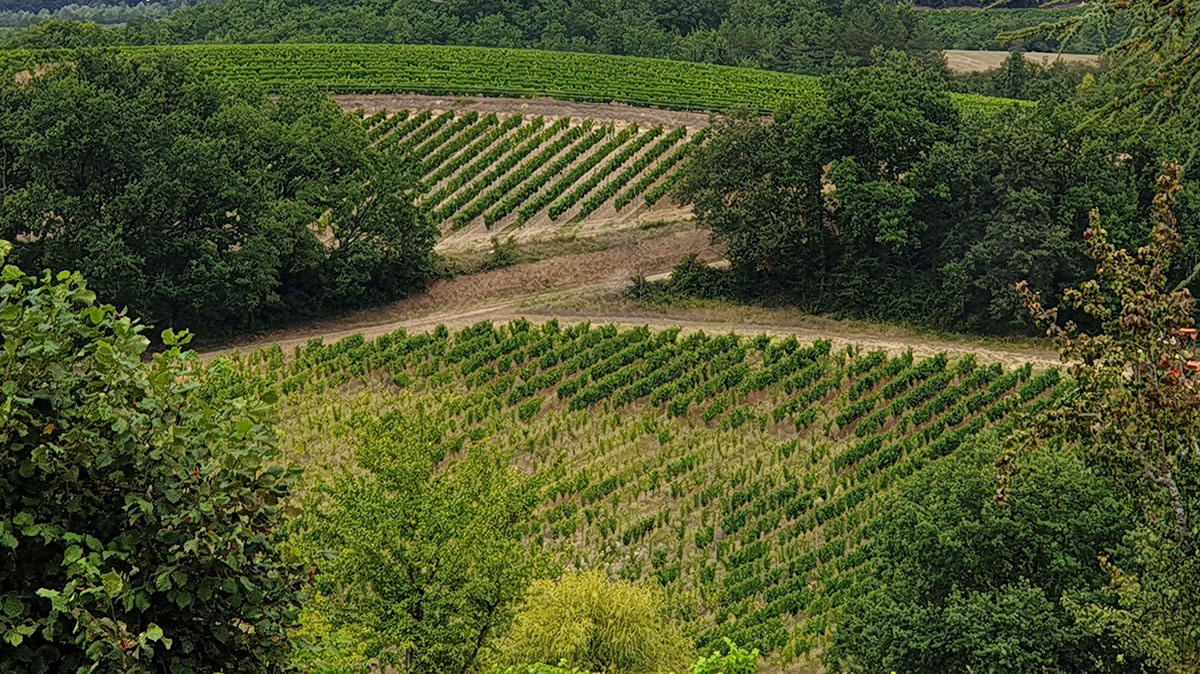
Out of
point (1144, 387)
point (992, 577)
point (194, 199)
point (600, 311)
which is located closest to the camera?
point (1144, 387)

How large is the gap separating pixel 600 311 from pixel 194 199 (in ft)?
42.1

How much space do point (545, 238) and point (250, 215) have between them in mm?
11266

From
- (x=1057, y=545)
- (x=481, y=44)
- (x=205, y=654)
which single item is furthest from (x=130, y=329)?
(x=481, y=44)

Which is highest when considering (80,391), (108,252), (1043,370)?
(80,391)

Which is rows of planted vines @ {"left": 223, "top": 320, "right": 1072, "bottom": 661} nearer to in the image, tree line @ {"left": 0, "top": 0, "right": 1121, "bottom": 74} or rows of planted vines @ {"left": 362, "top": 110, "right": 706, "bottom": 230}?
rows of planted vines @ {"left": 362, "top": 110, "right": 706, "bottom": 230}

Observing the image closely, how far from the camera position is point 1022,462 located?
74.8ft

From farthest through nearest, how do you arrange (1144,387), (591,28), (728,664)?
(591,28) → (728,664) → (1144,387)

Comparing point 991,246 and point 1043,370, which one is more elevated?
point 991,246

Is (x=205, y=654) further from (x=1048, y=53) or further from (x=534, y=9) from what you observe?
(x=1048, y=53)

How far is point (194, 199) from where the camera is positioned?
1679 inches

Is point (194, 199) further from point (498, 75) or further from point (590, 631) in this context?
point (590, 631)

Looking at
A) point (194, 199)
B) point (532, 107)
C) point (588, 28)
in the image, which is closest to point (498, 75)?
point (532, 107)

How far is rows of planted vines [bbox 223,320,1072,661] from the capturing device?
30062 millimetres

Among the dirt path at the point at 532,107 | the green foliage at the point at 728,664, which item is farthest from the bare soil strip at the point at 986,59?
the green foliage at the point at 728,664
